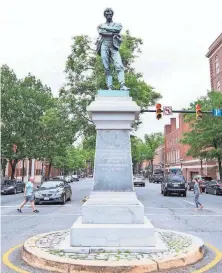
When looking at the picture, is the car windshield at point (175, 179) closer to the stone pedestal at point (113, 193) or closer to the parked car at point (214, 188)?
the parked car at point (214, 188)

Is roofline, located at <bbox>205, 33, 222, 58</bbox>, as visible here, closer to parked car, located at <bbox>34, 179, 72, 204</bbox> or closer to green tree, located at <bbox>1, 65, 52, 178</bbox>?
green tree, located at <bbox>1, 65, 52, 178</bbox>

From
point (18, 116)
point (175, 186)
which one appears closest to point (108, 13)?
point (175, 186)

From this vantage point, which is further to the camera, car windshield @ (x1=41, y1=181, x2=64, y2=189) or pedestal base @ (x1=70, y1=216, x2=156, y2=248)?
car windshield @ (x1=41, y1=181, x2=64, y2=189)

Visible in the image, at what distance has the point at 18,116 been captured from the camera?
35.9m

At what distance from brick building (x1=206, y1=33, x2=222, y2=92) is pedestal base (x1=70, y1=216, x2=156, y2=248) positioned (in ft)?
163

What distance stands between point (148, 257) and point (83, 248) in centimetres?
128

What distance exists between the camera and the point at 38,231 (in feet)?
34.0

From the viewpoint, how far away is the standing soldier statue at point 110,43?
876 cm

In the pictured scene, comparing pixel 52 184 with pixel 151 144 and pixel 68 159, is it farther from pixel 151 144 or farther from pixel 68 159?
pixel 151 144

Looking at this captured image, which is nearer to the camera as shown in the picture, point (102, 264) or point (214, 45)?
point (102, 264)

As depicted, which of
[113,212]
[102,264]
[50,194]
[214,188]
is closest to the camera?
[102,264]

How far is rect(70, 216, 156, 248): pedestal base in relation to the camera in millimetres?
6809

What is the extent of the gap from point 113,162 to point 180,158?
67.8m

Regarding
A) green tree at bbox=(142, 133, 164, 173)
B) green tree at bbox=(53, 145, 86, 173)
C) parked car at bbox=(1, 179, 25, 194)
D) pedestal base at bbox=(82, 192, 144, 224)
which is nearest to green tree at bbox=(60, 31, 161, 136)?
parked car at bbox=(1, 179, 25, 194)
